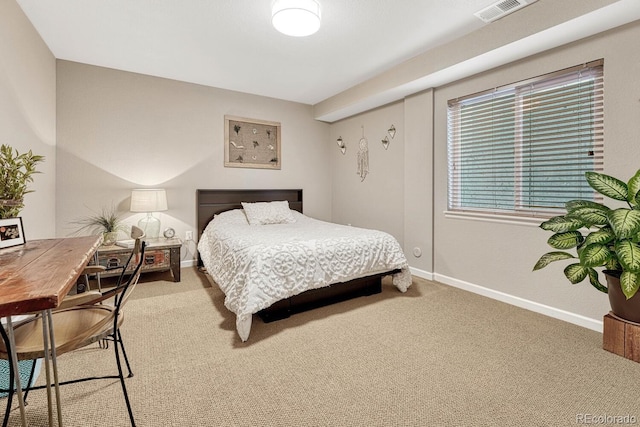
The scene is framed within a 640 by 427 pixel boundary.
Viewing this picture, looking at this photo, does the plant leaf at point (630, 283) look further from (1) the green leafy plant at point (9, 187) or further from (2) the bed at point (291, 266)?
(1) the green leafy plant at point (9, 187)

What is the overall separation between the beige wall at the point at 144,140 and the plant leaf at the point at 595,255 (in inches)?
153

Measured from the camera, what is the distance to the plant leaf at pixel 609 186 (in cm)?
194

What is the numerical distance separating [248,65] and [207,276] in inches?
102

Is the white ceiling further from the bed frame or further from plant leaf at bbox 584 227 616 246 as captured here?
plant leaf at bbox 584 227 616 246

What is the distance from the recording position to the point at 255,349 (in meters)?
2.20

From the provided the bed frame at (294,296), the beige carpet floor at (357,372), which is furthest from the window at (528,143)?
the bed frame at (294,296)

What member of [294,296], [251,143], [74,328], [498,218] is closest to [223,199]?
[251,143]

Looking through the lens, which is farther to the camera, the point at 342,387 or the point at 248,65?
the point at 248,65

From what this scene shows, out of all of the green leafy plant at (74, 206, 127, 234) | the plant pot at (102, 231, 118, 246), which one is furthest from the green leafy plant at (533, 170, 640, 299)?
the green leafy plant at (74, 206, 127, 234)

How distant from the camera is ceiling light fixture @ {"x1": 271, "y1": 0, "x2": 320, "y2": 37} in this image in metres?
2.33

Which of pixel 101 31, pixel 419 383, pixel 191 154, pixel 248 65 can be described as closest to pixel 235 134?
pixel 191 154

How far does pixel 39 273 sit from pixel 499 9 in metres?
3.33

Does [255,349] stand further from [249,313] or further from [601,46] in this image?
[601,46]

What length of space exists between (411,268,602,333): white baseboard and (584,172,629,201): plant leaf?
1.13 meters
